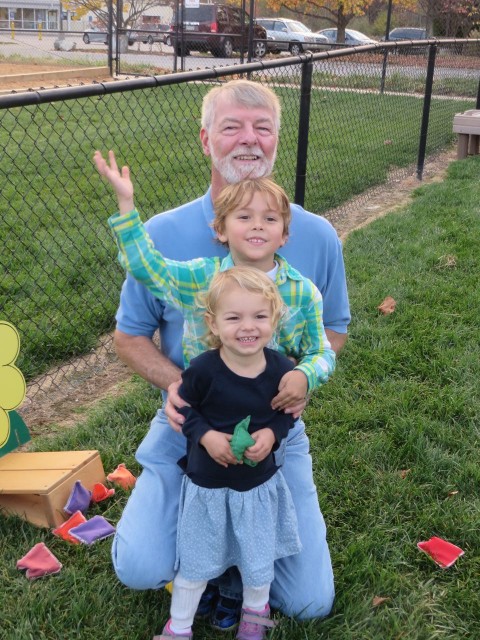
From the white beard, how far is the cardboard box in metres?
1.21

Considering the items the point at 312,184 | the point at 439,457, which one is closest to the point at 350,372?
the point at 439,457

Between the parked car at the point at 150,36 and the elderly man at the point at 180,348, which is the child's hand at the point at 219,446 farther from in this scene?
the parked car at the point at 150,36

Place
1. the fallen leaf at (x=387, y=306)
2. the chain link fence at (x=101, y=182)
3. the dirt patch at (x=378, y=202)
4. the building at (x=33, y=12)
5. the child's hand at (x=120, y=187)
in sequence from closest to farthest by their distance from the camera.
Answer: the child's hand at (x=120, y=187)
the chain link fence at (x=101, y=182)
the fallen leaf at (x=387, y=306)
the dirt patch at (x=378, y=202)
the building at (x=33, y=12)

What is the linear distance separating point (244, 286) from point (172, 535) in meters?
0.84

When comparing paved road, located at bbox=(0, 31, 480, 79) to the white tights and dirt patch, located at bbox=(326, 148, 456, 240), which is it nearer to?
dirt patch, located at bbox=(326, 148, 456, 240)

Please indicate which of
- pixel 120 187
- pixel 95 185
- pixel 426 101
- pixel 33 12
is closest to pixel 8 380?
pixel 120 187

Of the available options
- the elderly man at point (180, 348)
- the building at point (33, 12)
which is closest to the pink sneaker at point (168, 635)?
the elderly man at point (180, 348)

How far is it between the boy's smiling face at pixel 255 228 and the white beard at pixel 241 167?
0.32 m

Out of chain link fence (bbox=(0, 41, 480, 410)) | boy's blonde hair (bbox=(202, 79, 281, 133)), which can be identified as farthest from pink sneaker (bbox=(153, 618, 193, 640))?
chain link fence (bbox=(0, 41, 480, 410))

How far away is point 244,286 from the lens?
75.6 inches

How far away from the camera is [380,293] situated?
4754 millimetres

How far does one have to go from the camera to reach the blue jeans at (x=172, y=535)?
222 cm

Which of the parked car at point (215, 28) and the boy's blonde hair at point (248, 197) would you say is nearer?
the boy's blonde hair at point (248, 197)

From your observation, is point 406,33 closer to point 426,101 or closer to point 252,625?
point 426,101
